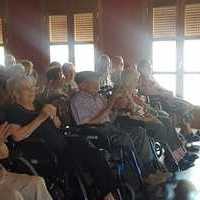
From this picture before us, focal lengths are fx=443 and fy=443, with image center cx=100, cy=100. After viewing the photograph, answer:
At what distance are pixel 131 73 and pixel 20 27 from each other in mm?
4112

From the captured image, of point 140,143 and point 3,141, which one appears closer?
point 3,141

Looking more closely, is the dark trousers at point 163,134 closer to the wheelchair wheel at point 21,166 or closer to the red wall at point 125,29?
the wheelchair wheel at point 21,166

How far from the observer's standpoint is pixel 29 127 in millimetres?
3123

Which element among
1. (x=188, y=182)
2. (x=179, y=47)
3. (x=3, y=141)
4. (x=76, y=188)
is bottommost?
(x=188, y=182)

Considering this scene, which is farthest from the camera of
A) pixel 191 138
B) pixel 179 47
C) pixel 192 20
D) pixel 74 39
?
pixel 74 39

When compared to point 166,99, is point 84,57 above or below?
above

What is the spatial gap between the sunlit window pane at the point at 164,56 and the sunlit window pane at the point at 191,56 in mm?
192

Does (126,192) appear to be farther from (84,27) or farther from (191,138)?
(84,27)

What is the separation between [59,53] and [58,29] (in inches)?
16.9

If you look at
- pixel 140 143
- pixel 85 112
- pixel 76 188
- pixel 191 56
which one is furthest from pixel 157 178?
pixel 191 56

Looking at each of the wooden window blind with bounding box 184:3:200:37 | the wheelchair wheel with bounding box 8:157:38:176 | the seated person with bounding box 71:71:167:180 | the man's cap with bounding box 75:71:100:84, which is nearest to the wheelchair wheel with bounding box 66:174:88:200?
the wheelchair wheel with bounding box 8:157:38:176

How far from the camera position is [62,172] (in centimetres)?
332

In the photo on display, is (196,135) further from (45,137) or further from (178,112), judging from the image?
(45,137)

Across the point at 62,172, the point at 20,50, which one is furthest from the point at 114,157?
the point at 20,50
